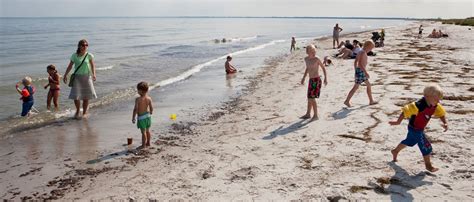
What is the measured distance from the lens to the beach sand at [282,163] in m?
4.59

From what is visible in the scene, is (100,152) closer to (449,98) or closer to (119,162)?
(119,162)

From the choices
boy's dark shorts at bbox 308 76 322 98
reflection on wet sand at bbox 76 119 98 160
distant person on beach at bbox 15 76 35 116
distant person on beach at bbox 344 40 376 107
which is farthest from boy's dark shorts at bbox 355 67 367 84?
distant person on beach at bbox 15 76 35 116

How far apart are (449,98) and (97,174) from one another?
26.2ft

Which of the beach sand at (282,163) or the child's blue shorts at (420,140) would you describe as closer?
the beach sand at (282,163)

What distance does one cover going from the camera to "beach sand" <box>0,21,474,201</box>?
4586 millimetres

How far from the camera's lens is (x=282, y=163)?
5488 millimetres

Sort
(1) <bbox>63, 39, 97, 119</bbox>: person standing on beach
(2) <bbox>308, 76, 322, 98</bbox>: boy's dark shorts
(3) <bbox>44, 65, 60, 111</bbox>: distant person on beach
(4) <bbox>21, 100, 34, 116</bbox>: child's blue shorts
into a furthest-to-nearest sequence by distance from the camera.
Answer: (3) <bbox>44, 65, 60, 111</bbox>: distant person on beach → (4) <bbox>21, 100, 34, 116</bbox>: child's blue shorts → (1) <bbox>63, 39, 97, 119</bbox>: person standing on beach → (2) <bbox>308, 76, 322, 98</bbox>: boy's dark shorts

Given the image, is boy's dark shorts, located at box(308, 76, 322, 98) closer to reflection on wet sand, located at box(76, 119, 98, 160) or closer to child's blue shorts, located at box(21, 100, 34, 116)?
reflection on wet sand, located at box(76, 119, 98, 160)

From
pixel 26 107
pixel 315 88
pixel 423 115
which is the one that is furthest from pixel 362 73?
pixel 26 107

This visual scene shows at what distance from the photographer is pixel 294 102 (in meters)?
9.82

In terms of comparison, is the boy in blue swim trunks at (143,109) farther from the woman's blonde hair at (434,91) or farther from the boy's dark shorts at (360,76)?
the boy's dark shorts at (360,76)

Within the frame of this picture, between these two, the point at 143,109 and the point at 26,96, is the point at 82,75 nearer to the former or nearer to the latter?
the point at 26,96

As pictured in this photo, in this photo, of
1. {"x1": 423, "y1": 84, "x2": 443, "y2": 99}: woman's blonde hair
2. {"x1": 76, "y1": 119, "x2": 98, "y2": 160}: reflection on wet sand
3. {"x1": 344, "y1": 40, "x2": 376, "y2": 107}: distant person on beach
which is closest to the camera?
{"x1": 423, "y1": 84, "x2": 443, "y2": 99}: woman's blonde hair

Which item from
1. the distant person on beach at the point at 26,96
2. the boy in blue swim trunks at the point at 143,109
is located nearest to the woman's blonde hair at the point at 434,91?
the boy in blue swim trunks at the point at 143,109
